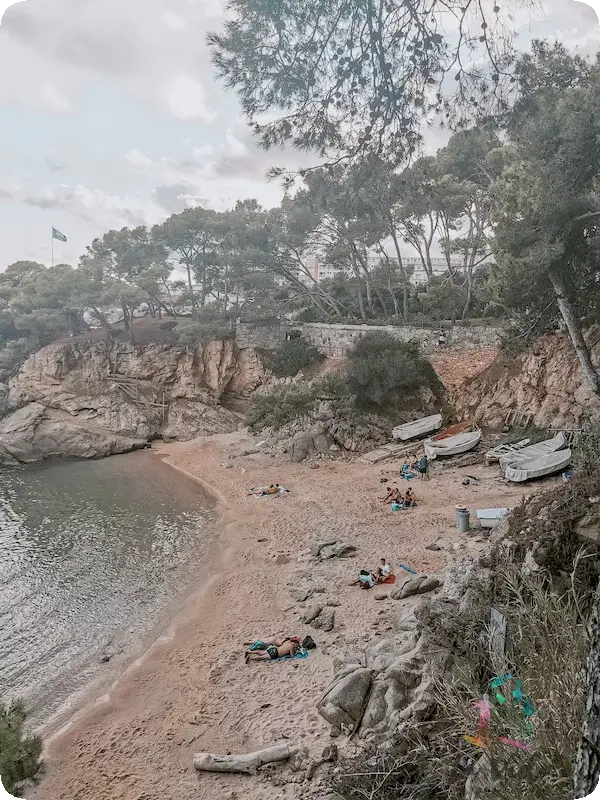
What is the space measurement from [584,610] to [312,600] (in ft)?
19.8

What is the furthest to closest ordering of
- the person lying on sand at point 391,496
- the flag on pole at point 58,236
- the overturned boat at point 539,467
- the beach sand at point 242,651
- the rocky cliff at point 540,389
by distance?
the flag on pole at point 58,236 < the rocky cliff at point 540,389 < the person lying on sand at point 391,496 < the overturned boat at point 539,467 < the beach sand at point 242,651

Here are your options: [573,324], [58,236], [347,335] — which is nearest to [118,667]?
[573,324]

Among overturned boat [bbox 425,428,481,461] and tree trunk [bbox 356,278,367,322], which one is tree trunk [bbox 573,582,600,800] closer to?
overturned boat [bbox 425,428,481,461]

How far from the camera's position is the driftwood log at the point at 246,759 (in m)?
5.56

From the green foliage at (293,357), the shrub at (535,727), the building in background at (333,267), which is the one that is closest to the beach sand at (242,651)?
the shrub at (535,727)

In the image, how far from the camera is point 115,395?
2683 cm

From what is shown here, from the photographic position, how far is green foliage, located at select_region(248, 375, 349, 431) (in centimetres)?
2141

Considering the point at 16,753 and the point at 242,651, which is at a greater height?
the point at 16,753

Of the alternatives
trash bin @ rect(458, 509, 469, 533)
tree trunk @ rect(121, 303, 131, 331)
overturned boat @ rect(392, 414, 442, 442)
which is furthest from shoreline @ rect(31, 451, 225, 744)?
tree trunk @ rect(121, 303, 131, 331)

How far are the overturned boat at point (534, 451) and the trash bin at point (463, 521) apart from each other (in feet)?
12.8

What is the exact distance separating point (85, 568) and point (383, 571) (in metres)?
7.58

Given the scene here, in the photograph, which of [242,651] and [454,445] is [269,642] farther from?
[454,445]

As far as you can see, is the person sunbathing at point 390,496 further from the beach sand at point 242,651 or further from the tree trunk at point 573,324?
the tree trunk at point 573,324

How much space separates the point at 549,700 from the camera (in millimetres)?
2291
